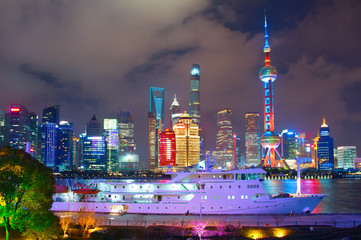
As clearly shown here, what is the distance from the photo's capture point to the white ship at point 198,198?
104 ft

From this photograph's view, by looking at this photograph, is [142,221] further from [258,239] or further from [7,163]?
[7,163]

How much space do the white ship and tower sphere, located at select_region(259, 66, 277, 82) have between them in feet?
506

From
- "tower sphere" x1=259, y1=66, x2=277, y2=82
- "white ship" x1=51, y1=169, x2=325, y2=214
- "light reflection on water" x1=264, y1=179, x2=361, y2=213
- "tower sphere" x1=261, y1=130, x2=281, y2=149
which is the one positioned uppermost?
"tower sphere" x1=259, y1=66, x2=277, y2=82

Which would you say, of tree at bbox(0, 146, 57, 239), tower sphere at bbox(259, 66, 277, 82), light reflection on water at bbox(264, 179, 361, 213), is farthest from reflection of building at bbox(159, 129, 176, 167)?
tree at bbox(0, 146, 57, 239)

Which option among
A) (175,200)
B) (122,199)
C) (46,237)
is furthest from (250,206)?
(46,237)

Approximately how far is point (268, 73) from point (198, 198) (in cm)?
15900

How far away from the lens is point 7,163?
18.7 metres

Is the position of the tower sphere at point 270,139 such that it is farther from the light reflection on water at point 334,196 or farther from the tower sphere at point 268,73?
the light reflection on water at point 334,196

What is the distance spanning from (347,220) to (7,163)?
26.4m

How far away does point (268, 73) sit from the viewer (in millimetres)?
180250

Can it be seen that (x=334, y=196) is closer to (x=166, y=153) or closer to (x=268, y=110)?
(x=268, y=110)

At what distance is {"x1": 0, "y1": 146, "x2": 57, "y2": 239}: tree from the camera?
61.3ft

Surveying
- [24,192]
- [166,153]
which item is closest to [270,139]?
[166,153]

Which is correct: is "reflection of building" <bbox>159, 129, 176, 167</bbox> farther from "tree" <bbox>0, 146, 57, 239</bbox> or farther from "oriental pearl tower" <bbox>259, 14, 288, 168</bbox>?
"tree" <bbox>0, 146, 57, 239</bbox>
